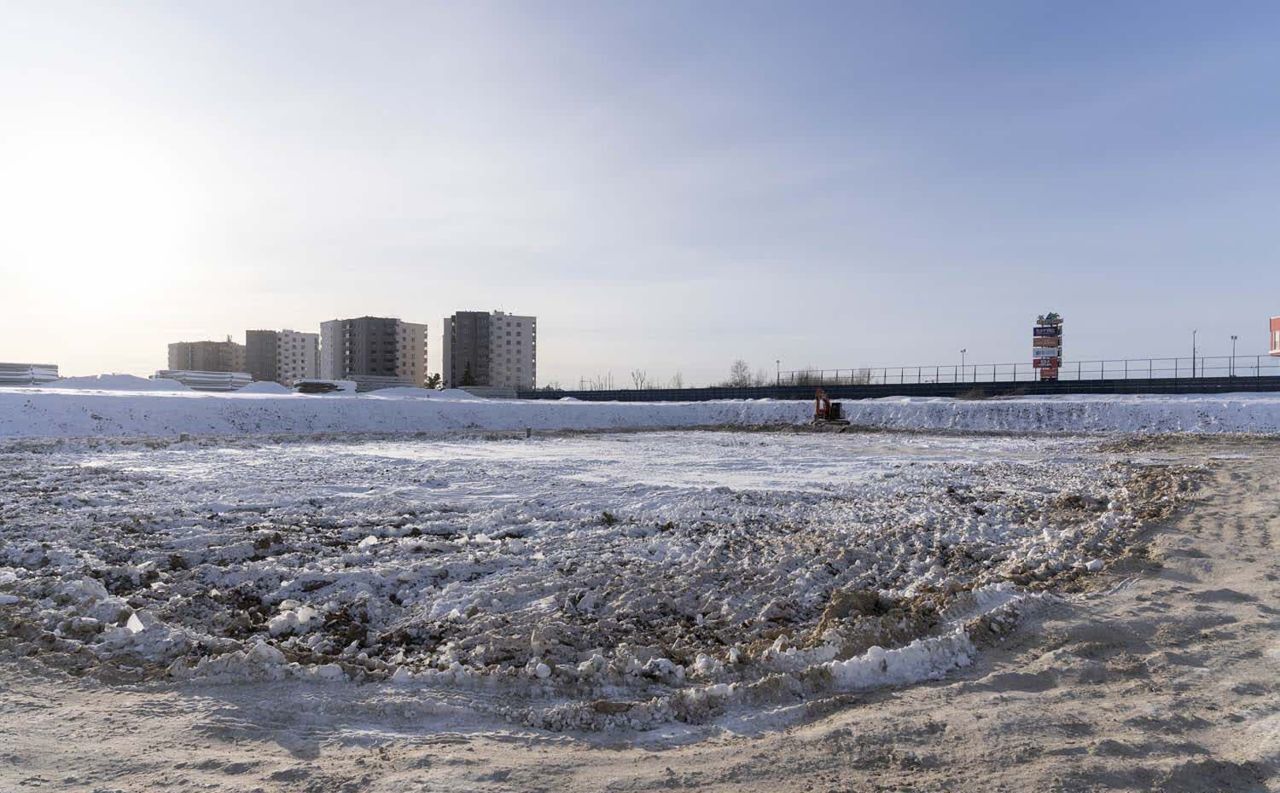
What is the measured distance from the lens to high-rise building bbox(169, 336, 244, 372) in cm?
13762

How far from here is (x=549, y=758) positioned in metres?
3.87

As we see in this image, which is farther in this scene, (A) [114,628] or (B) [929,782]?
(A) [114,628]

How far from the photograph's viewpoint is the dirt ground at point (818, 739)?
11.8 ft

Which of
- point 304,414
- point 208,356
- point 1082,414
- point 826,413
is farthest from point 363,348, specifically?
point 1082,414

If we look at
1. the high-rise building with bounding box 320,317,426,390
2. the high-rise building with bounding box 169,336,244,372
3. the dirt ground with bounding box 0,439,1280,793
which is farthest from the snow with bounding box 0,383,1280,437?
the high-rise building with bounding box 169,336,244,372

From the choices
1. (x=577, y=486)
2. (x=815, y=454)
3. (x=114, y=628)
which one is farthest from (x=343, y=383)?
(x=114, y=628)

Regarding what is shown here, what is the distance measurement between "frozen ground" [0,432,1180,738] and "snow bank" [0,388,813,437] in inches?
629

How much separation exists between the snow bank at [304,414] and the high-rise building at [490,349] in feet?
243

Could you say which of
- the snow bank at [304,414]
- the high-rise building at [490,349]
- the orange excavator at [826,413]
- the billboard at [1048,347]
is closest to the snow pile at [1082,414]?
the orange excavator at [826,413]

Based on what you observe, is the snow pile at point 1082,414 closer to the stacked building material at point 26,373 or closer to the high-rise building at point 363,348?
the stacked building material at point 26,373

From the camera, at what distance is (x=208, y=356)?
13738 centimetres

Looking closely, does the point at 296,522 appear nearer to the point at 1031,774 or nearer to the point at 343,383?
the point at 1031,774

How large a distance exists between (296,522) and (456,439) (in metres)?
16.1

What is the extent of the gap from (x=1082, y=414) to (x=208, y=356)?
141 metres
